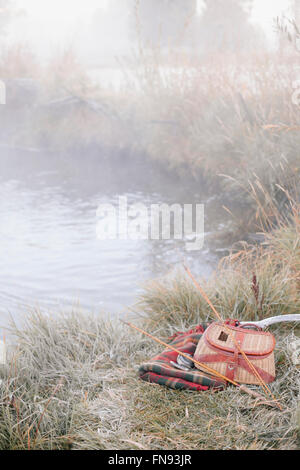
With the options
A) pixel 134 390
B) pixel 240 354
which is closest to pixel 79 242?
pixel 134 390

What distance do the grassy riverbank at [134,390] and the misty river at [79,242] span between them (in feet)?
1.12

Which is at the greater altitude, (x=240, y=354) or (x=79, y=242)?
(x=79, y=242)

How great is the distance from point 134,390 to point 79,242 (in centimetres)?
242

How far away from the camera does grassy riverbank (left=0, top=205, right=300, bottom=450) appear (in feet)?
4.61

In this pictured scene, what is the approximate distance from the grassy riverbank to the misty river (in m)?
0.34

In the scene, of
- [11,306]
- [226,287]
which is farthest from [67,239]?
[226,287]

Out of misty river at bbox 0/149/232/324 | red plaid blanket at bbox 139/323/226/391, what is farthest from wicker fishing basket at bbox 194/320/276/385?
misty river at bbox 0/149/232/324

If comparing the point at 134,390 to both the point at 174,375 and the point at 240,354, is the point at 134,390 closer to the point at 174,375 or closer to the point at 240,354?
the point at 174,375

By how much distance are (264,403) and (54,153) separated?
21.0 feet

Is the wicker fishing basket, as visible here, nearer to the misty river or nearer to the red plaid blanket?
the red plaid blanket

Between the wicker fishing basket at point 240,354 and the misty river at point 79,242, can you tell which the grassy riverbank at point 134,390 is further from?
the misty river at point 79,242

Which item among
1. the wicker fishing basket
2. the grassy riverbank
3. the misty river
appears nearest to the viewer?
the grassy riverbank

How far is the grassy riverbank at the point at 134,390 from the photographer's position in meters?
1.40

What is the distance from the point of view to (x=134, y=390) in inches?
66.3
